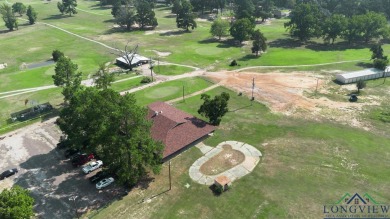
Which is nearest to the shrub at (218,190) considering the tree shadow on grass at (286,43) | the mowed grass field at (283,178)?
the mowed grass field at (283,178)

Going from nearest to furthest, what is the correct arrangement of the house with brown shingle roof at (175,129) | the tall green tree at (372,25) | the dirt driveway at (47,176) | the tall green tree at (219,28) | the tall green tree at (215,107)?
the dirt driveway at (47,176) → the house with brown shingle roof at (175,129) → the tall green tree at (215,107) → the tall green tree at (372,25) → the tall green tree at (219,28)

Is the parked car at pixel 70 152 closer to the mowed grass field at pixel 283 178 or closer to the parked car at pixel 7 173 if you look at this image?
the parked car at pixel 7 173

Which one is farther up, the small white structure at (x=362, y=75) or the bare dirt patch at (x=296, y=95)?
the small white structure at (x=362, y=75)

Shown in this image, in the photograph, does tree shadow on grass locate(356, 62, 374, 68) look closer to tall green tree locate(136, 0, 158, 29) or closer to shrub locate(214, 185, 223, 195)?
shrub locate(214, 185, 223, 195)

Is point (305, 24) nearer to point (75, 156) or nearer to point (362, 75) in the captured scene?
point (362, 75)

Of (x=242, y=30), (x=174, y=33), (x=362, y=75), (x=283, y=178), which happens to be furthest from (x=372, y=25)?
(x=283, y=178)

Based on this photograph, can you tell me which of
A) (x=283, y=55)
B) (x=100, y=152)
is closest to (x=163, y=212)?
(x=100, y=152)
